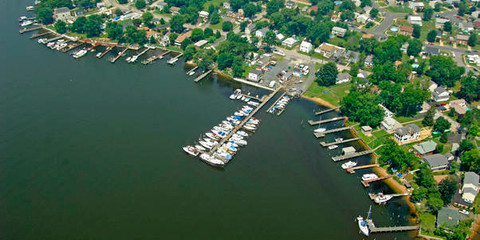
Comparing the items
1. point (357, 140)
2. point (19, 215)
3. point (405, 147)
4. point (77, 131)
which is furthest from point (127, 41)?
point (405, 147)

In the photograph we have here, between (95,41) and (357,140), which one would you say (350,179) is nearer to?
(357,140)

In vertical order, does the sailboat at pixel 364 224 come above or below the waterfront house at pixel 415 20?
below

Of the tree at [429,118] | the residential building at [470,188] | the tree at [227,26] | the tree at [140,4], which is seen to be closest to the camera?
the residential building at [470,188]

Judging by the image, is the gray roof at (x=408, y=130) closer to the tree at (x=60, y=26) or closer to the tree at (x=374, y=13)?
the tree at (x=374, y=13)

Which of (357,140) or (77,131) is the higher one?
(77,131)

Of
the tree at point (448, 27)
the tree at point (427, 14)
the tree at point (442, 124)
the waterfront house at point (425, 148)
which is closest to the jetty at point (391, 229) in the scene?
the waterfront house at point (425, 148)

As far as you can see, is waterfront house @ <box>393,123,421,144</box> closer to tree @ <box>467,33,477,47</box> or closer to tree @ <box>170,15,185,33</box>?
tree @ <box>467,33,477,47</box>

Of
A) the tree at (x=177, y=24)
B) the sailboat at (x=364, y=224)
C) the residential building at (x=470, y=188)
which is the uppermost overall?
the tree at (x=177, y=24)
